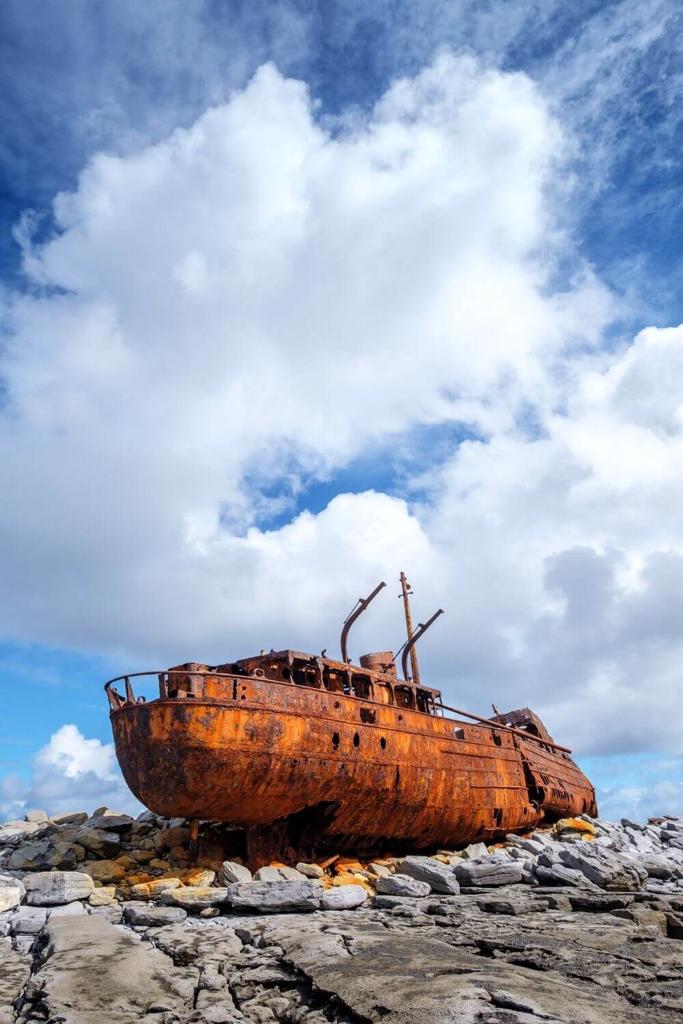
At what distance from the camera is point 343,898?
8734mm

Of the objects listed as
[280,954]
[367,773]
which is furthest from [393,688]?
[280,954]

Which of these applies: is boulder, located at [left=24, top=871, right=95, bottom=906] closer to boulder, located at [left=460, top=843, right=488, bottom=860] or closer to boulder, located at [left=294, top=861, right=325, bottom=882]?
boulder, located at [left=294, top=861, right=325, bottom=882]

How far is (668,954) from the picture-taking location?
5375 mm

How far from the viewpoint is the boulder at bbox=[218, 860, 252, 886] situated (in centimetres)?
1043

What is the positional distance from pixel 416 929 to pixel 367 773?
6.80 metres

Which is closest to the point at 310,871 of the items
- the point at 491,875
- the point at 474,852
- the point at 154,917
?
the point at 491,875

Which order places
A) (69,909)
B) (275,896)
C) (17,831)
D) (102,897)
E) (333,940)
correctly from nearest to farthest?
(333,940), (275,896), (69,909), (102,897), (17,831)

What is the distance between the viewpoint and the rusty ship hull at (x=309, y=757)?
1173 cm

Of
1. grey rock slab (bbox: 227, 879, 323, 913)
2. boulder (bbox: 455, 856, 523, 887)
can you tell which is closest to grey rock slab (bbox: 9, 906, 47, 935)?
grey rock slab (bbox: 227, 879, 323, 913)

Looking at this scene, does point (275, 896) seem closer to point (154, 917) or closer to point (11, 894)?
point (154, 917)

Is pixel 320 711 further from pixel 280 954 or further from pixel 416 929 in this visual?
pixel 280 954

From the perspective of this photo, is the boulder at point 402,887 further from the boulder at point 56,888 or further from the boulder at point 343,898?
the boulder at point 56,888

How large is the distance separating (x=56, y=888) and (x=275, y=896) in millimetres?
3543

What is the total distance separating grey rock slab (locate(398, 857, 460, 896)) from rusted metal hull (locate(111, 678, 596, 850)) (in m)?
2.52
